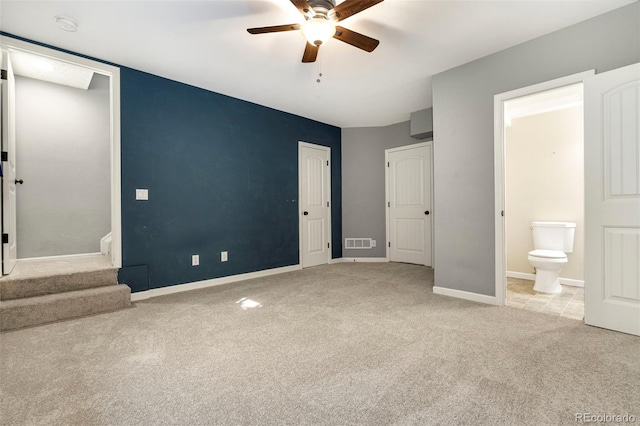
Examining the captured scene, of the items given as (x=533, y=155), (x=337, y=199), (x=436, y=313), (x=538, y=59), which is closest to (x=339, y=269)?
(x=337, y=199)

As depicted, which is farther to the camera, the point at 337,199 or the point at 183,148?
the point at 337,199

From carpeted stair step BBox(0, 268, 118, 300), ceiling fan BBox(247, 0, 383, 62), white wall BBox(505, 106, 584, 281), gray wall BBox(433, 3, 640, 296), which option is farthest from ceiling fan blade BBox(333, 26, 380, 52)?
carpeted stair step BBox(0, 268, 118, 300)

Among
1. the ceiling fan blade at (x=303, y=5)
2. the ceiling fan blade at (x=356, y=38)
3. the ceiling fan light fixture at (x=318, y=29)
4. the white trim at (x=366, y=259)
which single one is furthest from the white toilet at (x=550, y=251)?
the ceiling fan blade at (x=303, y=5)

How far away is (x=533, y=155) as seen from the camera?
420cm

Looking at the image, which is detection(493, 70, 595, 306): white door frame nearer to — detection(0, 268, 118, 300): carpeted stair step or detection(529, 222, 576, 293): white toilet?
detection(529, 222, 576, 293): white toilet

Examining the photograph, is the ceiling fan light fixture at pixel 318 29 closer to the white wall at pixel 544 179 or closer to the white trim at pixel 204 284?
the white trim at pixel 204 284

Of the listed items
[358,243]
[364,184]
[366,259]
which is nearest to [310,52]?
[364,184]

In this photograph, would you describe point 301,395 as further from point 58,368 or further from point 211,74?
point 211,74

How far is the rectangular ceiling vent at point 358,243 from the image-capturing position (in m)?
5.81

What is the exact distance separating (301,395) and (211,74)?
11.3 feet

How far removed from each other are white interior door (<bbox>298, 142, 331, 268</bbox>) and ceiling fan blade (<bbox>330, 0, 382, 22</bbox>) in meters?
3.07

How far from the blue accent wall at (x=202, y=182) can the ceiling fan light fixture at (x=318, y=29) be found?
231 cm

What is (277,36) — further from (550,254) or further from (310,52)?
(550,254)

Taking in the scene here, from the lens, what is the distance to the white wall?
3820 millimetres
